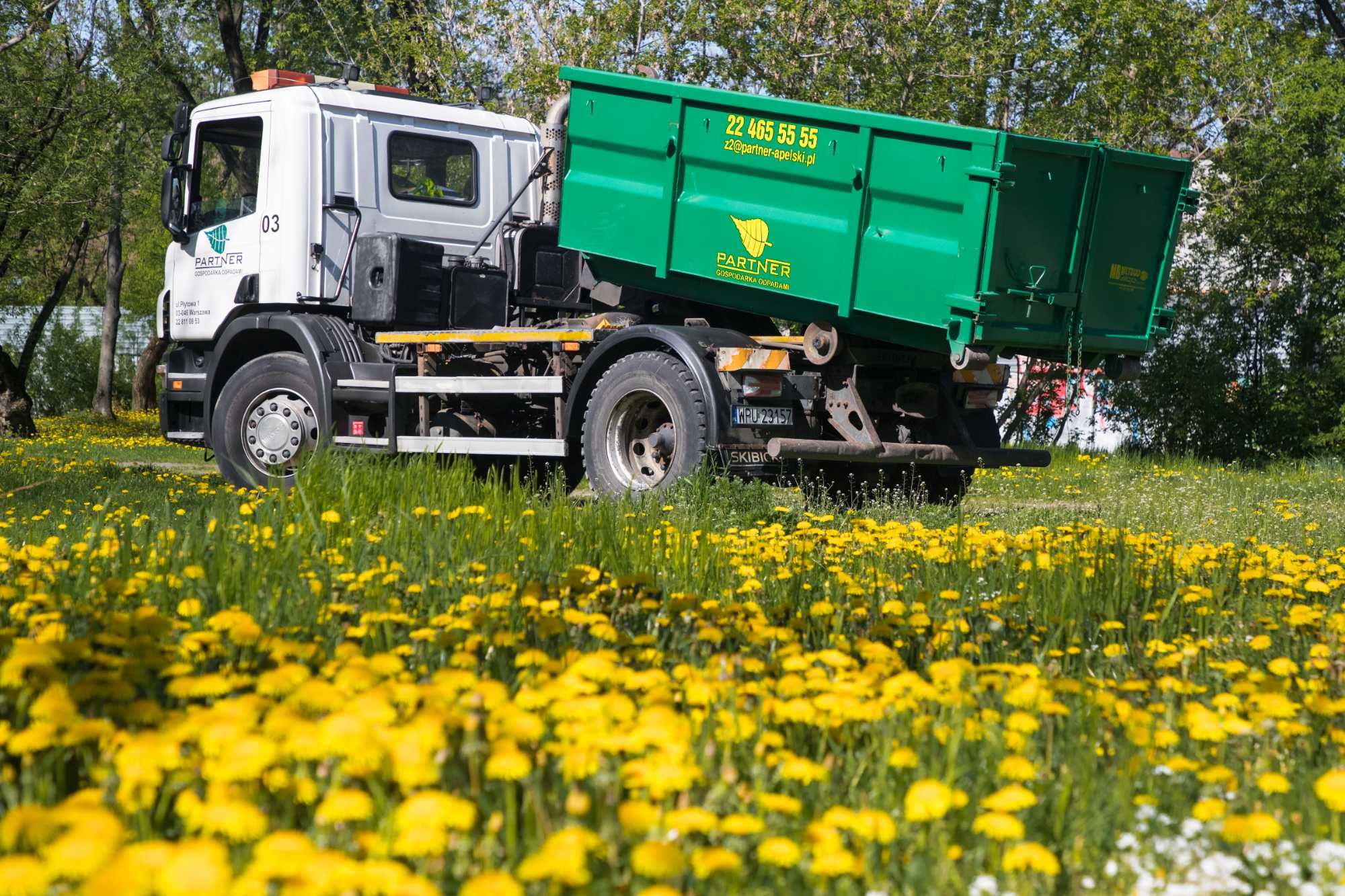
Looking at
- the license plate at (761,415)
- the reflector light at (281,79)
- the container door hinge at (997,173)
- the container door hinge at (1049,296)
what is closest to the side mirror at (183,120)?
the reflector light at (281,79)

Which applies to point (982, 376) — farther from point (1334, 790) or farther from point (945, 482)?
point (1334, 790)

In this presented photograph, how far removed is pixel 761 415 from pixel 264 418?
4.26m

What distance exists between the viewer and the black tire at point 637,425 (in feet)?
29.0

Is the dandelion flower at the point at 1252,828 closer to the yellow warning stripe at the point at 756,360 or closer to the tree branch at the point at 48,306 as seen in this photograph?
the yellow warning stripe at the point at 756,360

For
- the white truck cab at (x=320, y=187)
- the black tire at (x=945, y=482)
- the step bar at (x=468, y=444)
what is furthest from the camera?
the white truck cab at (x=320, y=187)

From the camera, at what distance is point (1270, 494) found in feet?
40.7

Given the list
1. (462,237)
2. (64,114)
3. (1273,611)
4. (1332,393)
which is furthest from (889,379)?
(64,114)

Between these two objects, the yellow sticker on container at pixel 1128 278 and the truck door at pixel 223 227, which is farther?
the truck door at pixel 223 227

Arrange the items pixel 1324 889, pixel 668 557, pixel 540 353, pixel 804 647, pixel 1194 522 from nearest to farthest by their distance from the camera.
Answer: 1. pixel 1324 889
2. pixel 804 647
3. pixel 668 557
4. pixel 1194 522
5. pixel 540 353

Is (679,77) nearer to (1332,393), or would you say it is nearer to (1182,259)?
(1182,259)

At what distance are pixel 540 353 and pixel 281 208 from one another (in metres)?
2.29

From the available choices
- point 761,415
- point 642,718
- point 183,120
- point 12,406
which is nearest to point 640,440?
point 761,415

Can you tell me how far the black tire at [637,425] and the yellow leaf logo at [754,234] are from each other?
2.68 feet

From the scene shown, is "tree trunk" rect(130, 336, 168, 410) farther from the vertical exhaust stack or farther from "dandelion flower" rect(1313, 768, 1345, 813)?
"dandelion flower" rect(1313, 768, 1345, 813)
